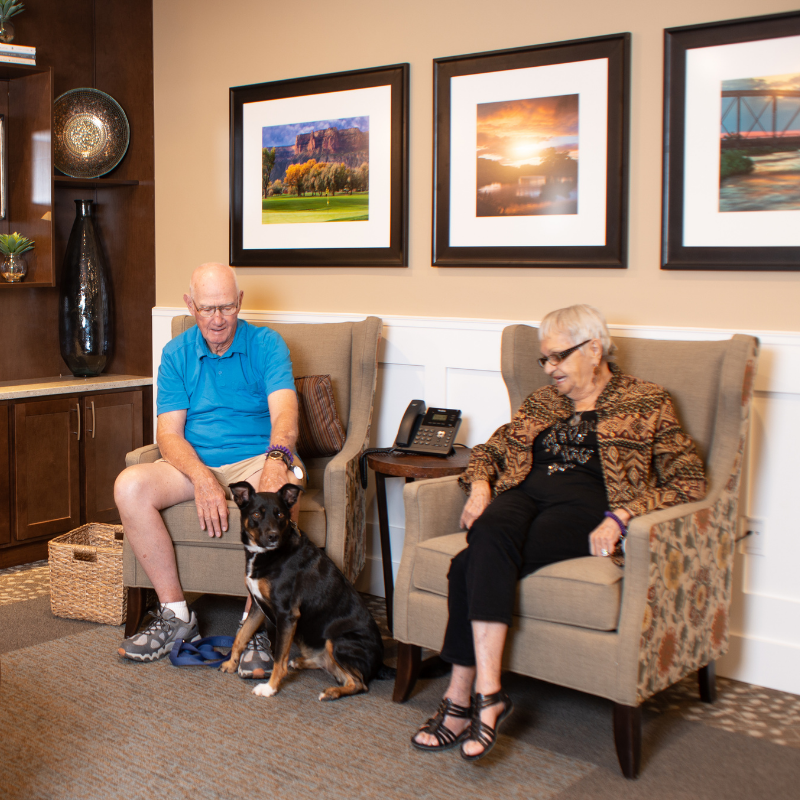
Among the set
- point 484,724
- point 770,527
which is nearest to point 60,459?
point 484,724

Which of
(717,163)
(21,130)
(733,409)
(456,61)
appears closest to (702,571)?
(733,409)

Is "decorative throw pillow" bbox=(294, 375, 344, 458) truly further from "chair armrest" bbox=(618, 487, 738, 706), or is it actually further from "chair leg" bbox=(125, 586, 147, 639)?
"chair armrest" bbox=(618, 487, 738, 706)

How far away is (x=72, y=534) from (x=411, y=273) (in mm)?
1655

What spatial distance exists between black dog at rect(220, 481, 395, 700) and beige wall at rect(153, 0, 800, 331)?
118 centimetres

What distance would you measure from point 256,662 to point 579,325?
56.0 inches

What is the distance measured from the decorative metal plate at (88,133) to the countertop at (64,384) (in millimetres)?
977

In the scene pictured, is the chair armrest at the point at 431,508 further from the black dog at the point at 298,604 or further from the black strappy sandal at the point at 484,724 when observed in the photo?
the black strappy sandal at the point at 484,724

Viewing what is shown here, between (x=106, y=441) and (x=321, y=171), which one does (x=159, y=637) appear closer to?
(x=106, y=441)

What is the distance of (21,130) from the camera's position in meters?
4.04

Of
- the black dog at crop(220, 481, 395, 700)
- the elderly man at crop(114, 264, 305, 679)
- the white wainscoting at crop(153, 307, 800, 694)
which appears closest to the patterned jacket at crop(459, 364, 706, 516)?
the white wainscoting at crop(153, 307, 800, 694)

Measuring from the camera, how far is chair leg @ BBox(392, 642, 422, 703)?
8.41 ft

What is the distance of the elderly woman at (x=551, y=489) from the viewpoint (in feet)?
7.37

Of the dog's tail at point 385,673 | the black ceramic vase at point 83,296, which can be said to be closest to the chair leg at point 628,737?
→ the dog's tail at point 385,673

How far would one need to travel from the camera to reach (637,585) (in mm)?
2152
